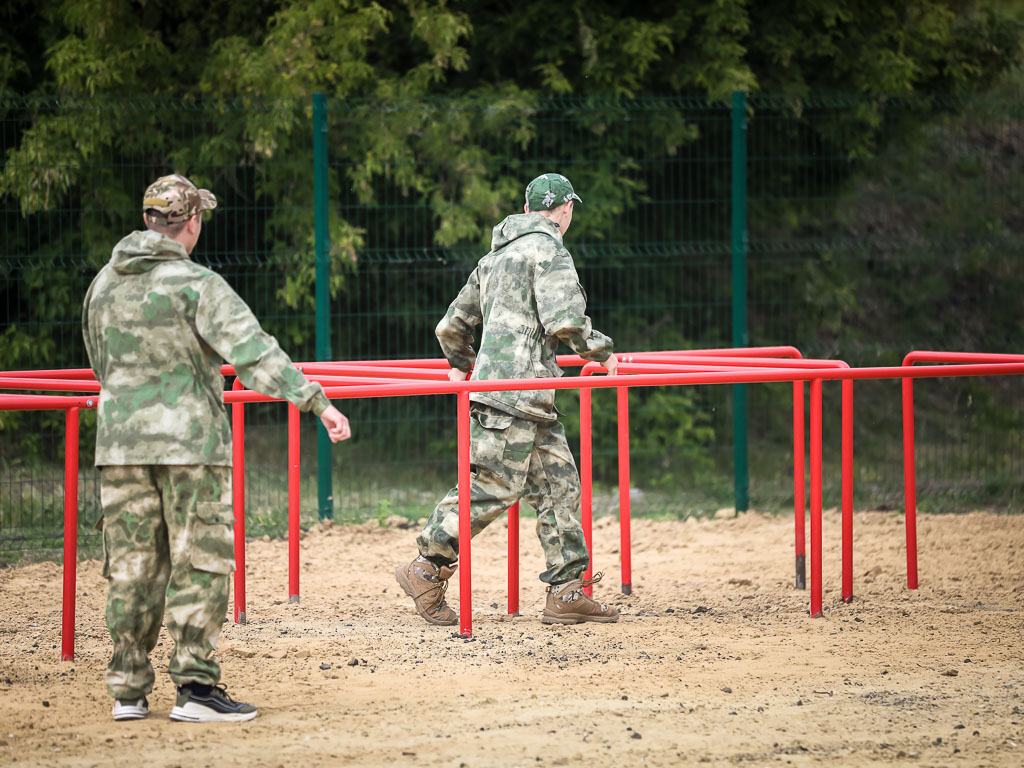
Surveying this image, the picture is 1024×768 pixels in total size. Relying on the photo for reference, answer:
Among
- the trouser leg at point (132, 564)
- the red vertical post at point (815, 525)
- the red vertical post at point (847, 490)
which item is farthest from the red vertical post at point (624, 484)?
the trouser leg at point (132, 564)

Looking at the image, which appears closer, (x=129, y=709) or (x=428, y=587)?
(x=129, y=709)

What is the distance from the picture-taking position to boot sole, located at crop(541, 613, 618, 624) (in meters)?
6.34

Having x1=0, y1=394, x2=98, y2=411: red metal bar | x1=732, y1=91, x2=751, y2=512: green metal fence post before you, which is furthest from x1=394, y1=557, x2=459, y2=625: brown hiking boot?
x1=732, y1=91, x2=751, y2=512: green metal fence post

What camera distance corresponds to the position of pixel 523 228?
6.20 metres

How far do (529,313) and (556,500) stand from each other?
80cm

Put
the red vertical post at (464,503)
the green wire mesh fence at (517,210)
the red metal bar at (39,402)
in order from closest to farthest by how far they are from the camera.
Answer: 1. the red metal bar at (39,402)
2. the red vertical post at (464,503)
3. the green wire mesh fence at (517,210)

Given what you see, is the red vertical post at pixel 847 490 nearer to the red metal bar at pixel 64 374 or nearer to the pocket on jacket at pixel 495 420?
the pocket on jacket at pixel 495 420

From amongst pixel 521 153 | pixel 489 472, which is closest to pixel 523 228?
pixel 489 472

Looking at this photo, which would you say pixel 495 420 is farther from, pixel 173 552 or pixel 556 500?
pixel 173 552

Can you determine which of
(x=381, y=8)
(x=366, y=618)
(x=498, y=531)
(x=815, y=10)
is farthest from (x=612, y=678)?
(x=815, y=10)

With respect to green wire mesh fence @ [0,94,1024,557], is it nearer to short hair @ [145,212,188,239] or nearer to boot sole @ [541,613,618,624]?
boot sole @ [541,613,618,624]

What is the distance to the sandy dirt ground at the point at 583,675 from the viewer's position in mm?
4543

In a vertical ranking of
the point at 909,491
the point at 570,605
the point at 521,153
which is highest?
the point at 521,153

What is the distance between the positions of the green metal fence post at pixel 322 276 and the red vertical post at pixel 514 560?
2994 mm
